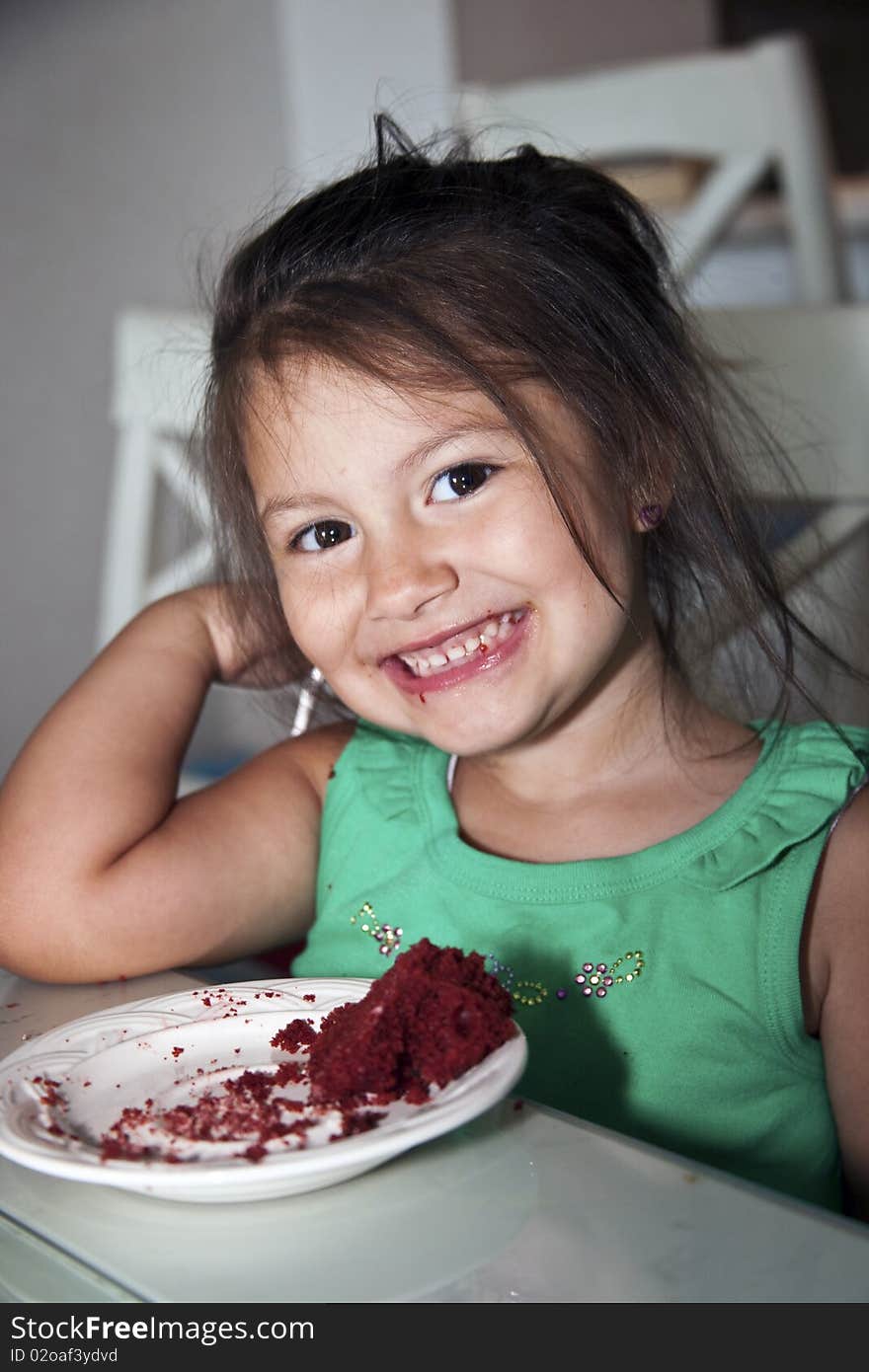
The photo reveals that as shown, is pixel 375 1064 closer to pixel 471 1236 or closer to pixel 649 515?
pixel 471 1236

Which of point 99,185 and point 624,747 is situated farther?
point 99,185

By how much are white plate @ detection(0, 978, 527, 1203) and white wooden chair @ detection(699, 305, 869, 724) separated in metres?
0.71

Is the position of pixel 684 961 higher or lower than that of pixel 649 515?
lower

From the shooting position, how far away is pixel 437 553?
79cm

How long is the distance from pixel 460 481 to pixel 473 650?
10cm

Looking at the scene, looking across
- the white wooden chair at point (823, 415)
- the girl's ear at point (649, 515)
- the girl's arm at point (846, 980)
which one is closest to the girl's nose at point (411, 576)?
the girl's ear at point (649, 515)

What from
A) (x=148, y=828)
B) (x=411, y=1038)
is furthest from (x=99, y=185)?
(x=411, y=1038)

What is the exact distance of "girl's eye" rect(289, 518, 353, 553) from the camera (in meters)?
0.83

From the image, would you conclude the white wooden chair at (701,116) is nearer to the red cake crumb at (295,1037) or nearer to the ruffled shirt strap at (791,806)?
the ruffled shirt strap at (791,806)

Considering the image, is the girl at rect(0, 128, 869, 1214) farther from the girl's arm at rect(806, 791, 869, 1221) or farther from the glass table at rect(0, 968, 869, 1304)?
the glass table at rect(0, 968, 869, 1304)

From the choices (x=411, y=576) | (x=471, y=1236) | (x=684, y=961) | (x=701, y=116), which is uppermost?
(x=701, y=116)

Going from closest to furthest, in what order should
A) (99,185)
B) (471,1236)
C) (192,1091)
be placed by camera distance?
(471,1236)
(192,1091)
(99,185)

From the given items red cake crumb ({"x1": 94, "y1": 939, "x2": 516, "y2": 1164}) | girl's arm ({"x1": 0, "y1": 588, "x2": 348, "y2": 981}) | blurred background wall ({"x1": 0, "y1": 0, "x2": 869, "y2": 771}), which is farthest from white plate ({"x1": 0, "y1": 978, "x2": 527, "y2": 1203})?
blurred background wall ({"x1": 0, "y1": 0, "x2": 869, "y2": 771})
